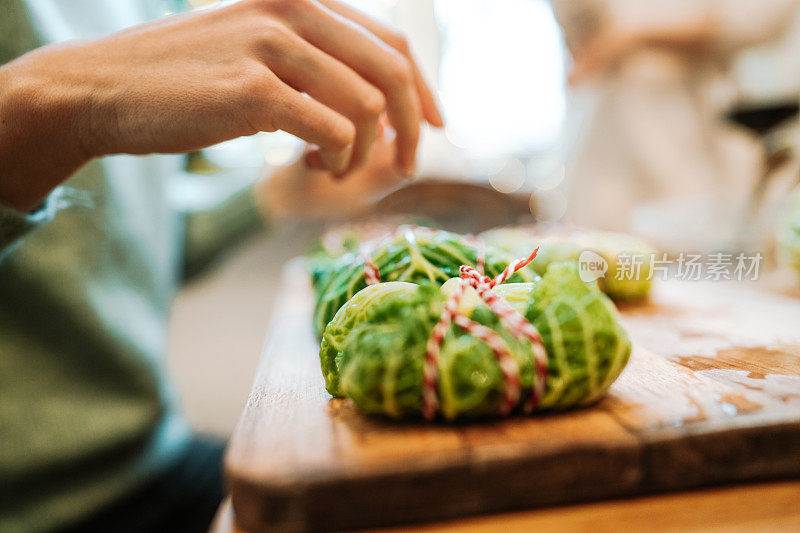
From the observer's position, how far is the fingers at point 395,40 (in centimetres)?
133

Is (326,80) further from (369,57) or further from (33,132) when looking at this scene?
(33,132)

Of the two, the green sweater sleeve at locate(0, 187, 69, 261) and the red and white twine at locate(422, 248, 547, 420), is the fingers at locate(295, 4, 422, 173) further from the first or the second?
the green sweater sleeve at locate(0, 187, 69, 261)

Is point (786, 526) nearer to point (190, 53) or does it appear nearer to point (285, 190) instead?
point (190, 53)

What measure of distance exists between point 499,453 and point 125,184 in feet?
6.09

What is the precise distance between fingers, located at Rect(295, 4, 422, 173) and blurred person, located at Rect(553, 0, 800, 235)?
10.0 ft

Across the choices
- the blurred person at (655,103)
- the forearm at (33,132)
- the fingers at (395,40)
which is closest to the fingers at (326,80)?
the fingers at (395,40)

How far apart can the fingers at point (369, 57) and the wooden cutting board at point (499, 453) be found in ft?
2.23

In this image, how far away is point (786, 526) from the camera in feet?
2.23

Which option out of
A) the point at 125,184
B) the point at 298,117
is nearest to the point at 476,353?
the point at 298,117

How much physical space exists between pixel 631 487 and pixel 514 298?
35cm

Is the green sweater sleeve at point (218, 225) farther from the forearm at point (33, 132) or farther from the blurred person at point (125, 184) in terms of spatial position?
the forearm at point (33, 132)

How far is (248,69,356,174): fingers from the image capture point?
42.5 inches

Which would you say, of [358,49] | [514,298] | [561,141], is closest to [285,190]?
[358,49]

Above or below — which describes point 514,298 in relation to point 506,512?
above
